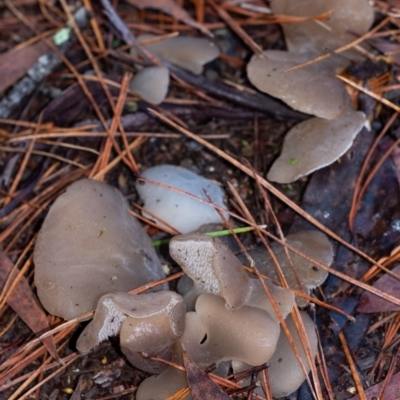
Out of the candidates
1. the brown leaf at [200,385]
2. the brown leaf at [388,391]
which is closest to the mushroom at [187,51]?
the brown leaf at [200,385]

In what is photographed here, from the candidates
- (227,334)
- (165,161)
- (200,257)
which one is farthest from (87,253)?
(165,161)

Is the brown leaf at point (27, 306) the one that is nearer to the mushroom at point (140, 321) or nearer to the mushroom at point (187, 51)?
the mushroom at point (140, 321)

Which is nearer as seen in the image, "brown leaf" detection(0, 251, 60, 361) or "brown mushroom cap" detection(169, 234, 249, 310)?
"brown mushroom cap" detection(169, 234, 249, 310)

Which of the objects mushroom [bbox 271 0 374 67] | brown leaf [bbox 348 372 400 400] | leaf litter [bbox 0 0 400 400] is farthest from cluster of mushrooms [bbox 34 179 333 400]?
mushroom [bbox 271 0 374 67]

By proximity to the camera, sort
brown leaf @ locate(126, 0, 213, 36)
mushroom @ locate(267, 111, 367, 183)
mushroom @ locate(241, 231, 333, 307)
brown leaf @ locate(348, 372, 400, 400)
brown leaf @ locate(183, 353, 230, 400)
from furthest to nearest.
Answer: brown leaf @ locate(126, 0, 213, 36), mushroom @ locate(267, 111, 367, 183), mushroom @ locate(241, 231, 333, 307), brown leaf @ locate(348, 372, 400, 400), brown leaf @ locate(183, 353, 230, 400)

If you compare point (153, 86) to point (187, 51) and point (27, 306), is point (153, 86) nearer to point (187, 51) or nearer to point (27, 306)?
point (187, 51)

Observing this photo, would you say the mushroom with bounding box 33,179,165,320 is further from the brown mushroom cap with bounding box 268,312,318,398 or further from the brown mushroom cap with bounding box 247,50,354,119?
the brown mushroom cap with bounding box 247,50,354,119
